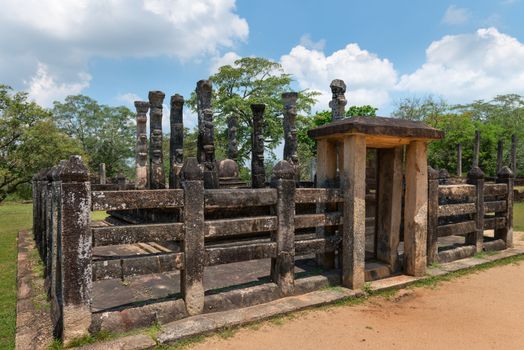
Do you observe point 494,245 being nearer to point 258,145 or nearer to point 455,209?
point 455,209

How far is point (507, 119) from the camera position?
37.5 meters

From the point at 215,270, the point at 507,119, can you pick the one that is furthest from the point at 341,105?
the point at 507,119

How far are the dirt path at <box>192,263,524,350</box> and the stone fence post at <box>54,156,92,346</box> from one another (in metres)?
1.13

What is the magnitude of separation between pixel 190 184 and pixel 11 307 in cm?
275

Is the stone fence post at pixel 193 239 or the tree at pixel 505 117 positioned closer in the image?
the stone fence post at pixel 193 239

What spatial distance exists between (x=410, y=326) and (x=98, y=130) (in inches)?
1603

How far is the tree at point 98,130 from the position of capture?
38844mm

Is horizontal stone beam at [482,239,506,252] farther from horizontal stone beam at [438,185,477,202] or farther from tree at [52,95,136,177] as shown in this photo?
tree at [52,95,136,177]

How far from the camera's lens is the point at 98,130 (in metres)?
39.7

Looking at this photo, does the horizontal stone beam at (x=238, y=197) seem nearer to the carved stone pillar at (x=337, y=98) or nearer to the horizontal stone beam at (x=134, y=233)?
the horizontal stone beam at (x=134, y=233)

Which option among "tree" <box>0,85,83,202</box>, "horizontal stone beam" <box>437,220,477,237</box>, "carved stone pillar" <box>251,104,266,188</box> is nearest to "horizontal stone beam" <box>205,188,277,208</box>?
"horizontal stone beam" <box>437,220,477,237</box>

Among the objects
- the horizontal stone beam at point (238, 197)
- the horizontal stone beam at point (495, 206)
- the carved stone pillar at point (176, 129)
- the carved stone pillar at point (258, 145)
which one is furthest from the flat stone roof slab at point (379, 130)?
the carved stone pillar at point (176, 129)

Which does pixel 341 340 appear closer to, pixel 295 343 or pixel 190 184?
pixel 295 343

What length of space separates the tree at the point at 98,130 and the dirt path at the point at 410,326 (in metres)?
38.5
